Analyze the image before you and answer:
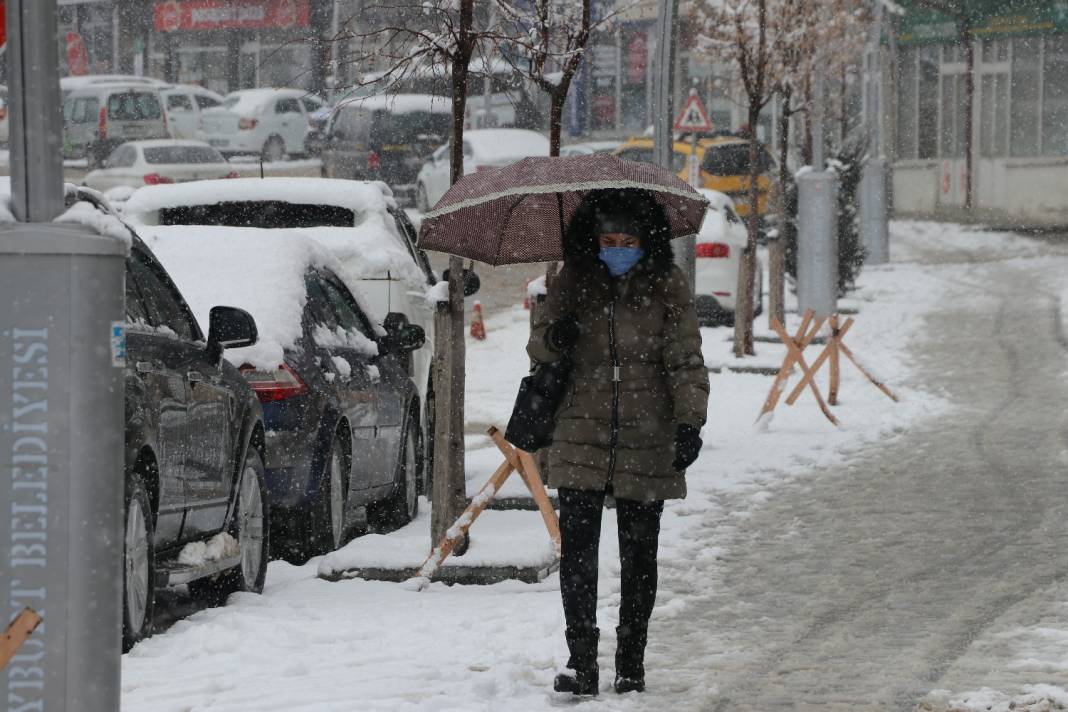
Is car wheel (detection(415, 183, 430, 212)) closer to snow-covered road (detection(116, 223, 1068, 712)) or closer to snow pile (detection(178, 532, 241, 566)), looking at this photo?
snow-covered road (detection(116, 223, 1068, 712))

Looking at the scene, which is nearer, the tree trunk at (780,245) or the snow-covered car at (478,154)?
the tree trunk at (780,245)

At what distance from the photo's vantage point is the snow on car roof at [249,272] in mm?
9781

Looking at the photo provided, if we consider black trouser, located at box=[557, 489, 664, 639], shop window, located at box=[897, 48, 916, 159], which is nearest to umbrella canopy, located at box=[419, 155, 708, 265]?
black trouser, located at box=[557, 489, 664, 639]

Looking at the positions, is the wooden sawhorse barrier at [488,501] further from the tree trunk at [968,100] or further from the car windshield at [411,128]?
the tree trunk at [968,100]

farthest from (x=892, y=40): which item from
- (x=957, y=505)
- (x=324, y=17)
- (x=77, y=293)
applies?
(x=77, y=293)

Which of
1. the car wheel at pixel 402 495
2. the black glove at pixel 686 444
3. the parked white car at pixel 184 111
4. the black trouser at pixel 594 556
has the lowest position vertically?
the car wheel at pixel 402 495

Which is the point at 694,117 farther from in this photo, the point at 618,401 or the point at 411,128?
the point at 411,128

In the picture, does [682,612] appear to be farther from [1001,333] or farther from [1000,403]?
[1001,333]

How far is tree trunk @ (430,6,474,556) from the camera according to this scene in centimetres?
933

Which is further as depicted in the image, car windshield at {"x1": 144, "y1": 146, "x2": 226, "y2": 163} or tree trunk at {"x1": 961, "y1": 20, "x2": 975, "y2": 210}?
tree trunk at {"x1": 961, "y1": 20, "x2": 975, "y2": 210}

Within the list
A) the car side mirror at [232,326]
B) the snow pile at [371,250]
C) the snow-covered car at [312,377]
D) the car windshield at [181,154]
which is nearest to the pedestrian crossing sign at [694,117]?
the snow pile at [371,250]

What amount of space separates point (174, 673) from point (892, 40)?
4075 cm

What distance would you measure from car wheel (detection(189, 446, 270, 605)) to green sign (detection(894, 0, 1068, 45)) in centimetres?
3638

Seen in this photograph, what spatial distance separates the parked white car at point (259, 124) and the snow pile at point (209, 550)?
39194mm
